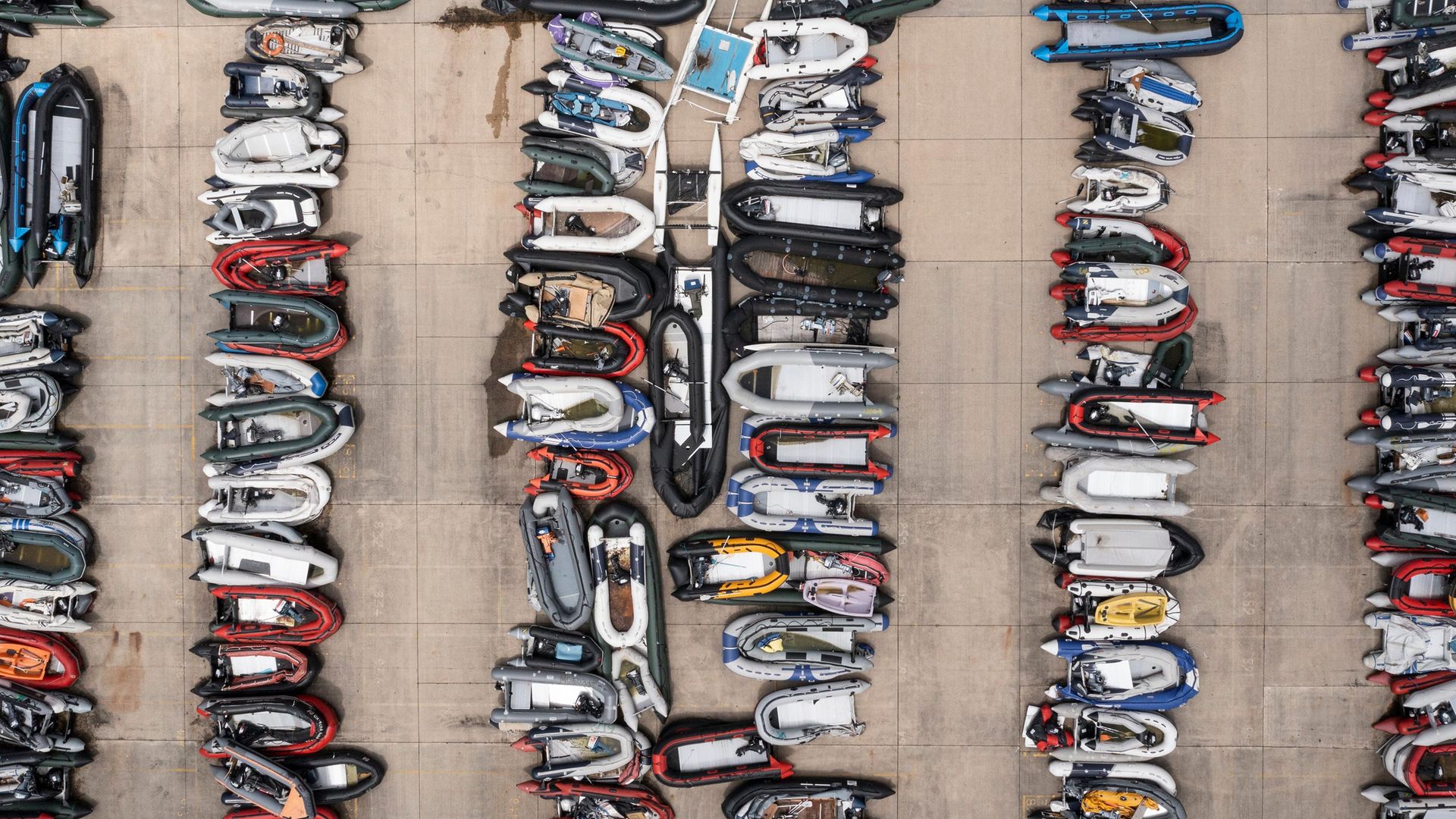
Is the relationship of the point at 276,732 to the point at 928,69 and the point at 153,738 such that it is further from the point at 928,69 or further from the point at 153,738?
the point at 928,69

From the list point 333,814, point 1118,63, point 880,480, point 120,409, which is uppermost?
point 1118,63

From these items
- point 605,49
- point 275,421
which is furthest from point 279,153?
point 605,49

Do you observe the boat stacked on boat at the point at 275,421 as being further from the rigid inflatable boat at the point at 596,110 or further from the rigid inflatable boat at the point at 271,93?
the rigid inflatable boat at the point at 596,110

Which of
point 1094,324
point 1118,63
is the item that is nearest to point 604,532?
point 1094,324

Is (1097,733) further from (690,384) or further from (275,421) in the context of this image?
(275,421)

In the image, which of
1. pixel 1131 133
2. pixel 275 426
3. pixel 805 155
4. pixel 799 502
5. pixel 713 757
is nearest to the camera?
pixel 1131 133

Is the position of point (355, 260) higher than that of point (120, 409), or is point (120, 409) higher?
point (355, 260)

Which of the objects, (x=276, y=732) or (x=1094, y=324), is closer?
(x=1094, y=324)

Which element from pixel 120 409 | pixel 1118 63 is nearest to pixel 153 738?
pixel 120 409
